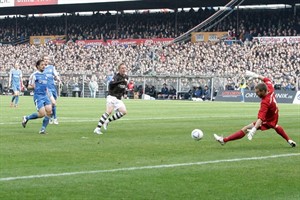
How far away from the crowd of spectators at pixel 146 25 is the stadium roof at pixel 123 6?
1.50 m

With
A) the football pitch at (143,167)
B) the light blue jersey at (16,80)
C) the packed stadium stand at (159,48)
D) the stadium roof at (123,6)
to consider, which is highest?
the stadium roof at (123,6)

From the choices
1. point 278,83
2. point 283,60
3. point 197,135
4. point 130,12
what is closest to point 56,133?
point 197,135

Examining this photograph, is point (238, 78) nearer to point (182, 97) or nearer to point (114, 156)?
point (182, 97)

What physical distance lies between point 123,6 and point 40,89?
61710mm

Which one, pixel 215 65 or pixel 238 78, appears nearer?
pixel 238 78

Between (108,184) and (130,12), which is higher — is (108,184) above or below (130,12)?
below

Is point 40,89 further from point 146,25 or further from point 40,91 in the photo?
point 146,25

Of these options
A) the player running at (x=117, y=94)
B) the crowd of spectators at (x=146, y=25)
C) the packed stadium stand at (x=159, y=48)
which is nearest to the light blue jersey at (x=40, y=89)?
the player running at (x=117, y=94)

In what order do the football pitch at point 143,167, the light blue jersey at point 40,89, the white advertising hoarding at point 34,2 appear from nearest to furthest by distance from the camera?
the football pitch at point 143,167
the light blue jersey at point 40,89
the white advertising hoarding at point 34,2

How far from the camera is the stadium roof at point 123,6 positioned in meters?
73.6

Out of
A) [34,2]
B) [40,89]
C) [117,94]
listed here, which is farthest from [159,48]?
[40,89]

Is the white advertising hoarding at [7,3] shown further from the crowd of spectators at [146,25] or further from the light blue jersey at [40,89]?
the light blue jersey at [40,89]

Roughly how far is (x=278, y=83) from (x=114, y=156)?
1837 inches

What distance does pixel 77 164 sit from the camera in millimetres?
11945
